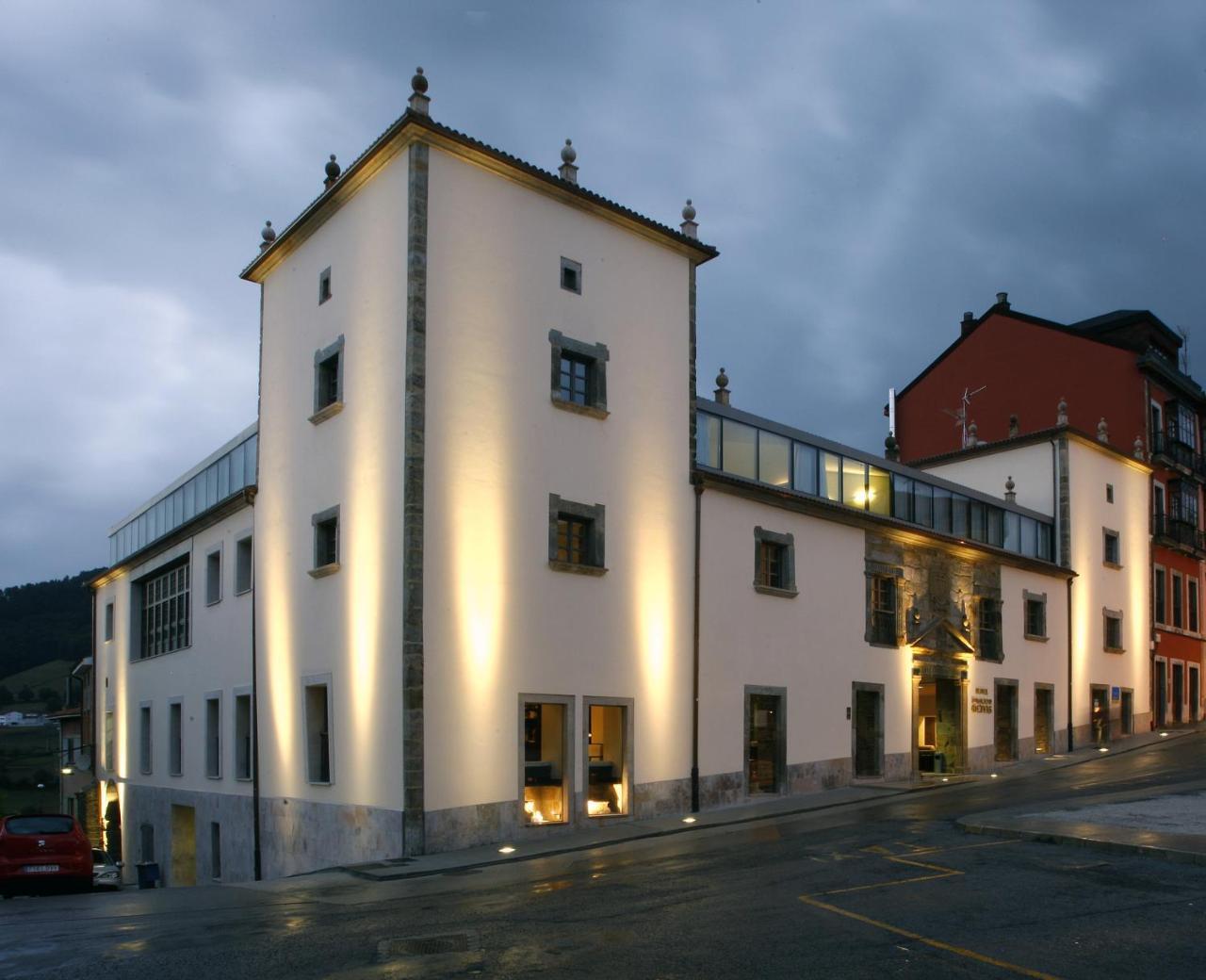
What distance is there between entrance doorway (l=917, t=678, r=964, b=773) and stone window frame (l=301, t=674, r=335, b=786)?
677 inches

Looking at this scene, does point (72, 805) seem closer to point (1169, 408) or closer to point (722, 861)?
point (722, 861)

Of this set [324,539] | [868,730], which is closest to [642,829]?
[324,539]

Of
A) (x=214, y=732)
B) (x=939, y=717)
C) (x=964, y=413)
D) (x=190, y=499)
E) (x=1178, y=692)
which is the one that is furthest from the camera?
(x=964, y=413)

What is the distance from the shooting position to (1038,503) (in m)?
41.1

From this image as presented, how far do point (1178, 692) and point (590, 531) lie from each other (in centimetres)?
3351

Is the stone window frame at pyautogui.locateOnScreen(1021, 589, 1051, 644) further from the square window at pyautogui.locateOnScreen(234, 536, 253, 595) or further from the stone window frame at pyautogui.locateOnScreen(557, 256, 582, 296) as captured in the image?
the square window at pyautogui.locateOnScreen(234, 536, 253, 595)

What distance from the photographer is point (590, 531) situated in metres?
23.9

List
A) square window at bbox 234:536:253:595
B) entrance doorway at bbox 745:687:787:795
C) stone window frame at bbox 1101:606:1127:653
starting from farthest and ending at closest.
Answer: stone window frame at bbox 1101:606:1127:653
square window at bbox 234:536:253:595
entrance doorway at bbox 745:687:787:795

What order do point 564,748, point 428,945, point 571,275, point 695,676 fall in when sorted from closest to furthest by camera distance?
point 428,945 → point 564,748 → point 571,275 → point 695,676

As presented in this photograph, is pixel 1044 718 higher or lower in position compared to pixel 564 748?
lower

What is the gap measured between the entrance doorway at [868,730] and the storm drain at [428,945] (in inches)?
805

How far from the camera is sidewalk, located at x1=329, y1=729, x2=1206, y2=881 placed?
18.5m

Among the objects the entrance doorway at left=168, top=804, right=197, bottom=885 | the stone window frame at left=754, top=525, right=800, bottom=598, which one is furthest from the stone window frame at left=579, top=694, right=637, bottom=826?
the entrance doorway at left=168, top=804, right=197, bottom=885

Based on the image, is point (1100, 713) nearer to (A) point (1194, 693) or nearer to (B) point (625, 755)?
(A) point (1194, 693)
